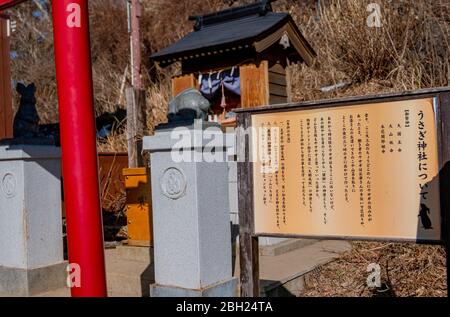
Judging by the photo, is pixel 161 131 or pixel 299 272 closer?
pixel 161 131

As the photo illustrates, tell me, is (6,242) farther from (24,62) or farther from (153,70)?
(24,62)

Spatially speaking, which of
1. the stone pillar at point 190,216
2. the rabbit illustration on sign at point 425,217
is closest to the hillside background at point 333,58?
the stone pillar at point 190,216

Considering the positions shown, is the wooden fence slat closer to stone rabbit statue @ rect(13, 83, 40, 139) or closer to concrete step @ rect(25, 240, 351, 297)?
concrete step @ rect(25, 240, 351, 297)

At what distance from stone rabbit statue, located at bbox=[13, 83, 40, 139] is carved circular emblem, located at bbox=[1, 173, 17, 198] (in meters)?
0.50

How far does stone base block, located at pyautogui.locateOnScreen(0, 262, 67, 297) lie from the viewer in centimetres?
567

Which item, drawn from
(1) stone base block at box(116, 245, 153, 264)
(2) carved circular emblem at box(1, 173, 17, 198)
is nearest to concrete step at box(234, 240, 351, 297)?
(1) stone base block at box(116, 245, 153, 264)

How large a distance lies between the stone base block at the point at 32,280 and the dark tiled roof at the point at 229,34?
503 cm

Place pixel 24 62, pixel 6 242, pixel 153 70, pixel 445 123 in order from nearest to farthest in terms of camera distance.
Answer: pixel 445 123 < pixel 6 242 < pixel 153 70 < pixel 24 62

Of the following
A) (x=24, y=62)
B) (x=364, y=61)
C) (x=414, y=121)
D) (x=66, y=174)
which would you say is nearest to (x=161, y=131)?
(x=66, y=174)

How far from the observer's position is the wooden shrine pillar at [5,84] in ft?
35.2

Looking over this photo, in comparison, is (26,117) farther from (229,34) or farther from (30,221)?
(229,34)

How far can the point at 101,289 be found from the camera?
3.92 meters

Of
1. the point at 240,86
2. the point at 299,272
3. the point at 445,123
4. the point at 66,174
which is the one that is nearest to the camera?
the point at 445,123
